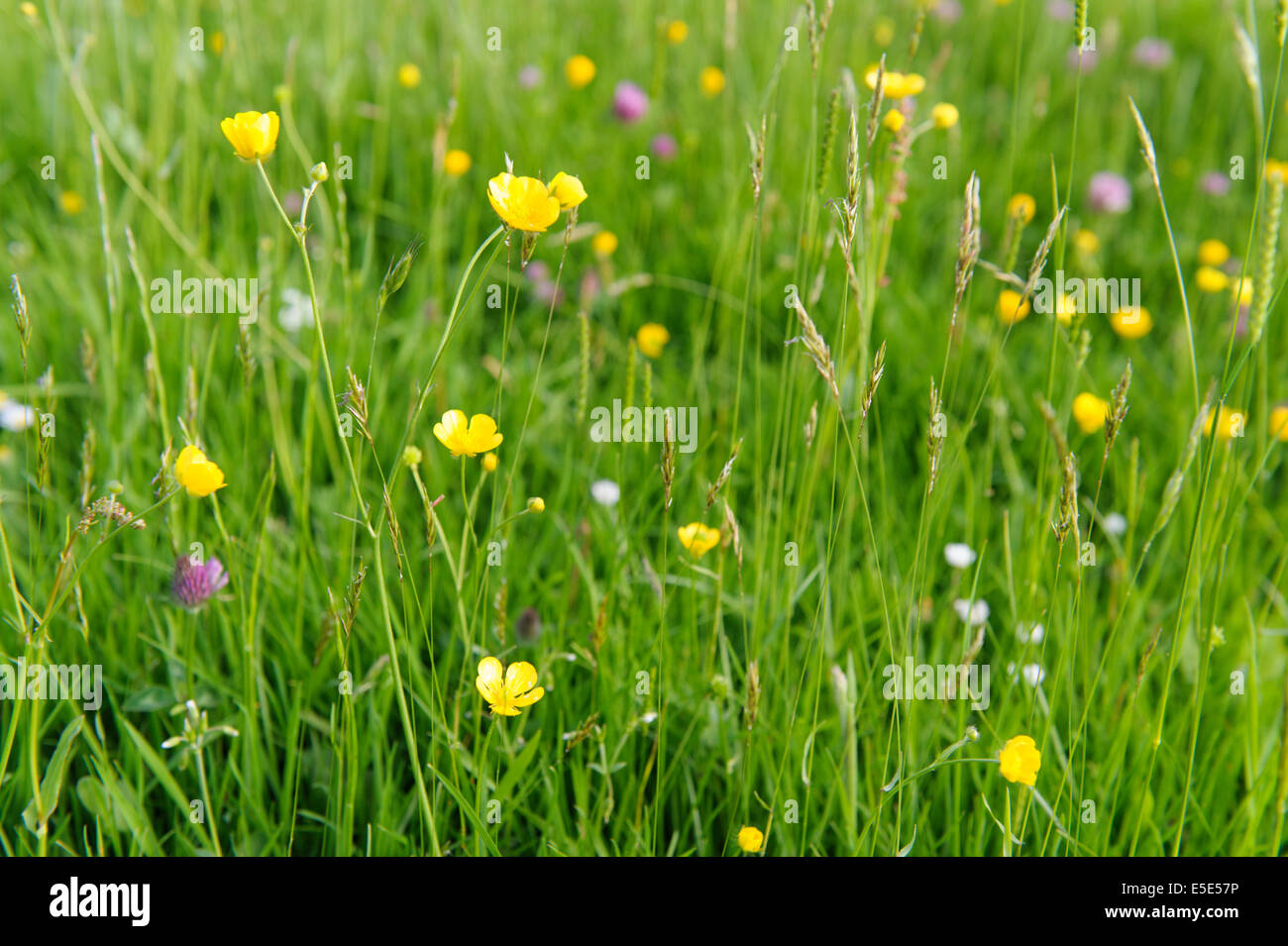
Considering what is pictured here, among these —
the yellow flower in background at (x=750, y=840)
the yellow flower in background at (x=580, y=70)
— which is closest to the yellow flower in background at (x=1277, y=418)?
the yellow flower in background at (x=750, y=840)

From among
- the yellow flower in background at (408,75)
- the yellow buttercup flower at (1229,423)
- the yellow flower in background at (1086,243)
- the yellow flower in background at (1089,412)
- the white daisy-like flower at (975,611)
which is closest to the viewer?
the yellow buttercup flower at (1229,423)

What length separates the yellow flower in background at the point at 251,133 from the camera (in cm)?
100

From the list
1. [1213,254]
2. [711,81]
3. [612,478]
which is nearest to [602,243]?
[612,478]

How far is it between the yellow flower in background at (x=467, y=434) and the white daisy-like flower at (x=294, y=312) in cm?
106

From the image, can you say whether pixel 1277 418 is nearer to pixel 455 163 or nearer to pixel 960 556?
pixel 960 556

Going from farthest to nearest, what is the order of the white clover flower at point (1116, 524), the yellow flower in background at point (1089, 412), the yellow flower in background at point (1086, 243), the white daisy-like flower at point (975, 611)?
the yellow flower in background at point (1086, 243) → the white clover flower at point (1116, 524) → the yellow flower in background at point (1089, 412) → the white daisy-like flower at point (975, 611)

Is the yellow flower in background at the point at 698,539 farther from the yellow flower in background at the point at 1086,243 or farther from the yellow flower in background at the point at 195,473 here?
the yellow flower in background at the point at 1086,243

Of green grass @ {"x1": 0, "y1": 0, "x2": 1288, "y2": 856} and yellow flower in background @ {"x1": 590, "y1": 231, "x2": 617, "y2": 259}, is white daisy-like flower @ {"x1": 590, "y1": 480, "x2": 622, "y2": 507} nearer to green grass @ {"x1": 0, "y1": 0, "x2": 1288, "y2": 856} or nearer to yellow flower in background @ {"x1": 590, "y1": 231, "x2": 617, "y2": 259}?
green grass @ {"x1": 0, "y1": 0, "x2": 1288, "y2": 856}

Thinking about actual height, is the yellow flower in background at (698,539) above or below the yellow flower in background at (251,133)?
below

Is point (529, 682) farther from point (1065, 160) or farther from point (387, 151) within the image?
point (1065, 160)

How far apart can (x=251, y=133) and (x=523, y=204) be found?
28 cm

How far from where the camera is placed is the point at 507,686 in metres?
1.05
